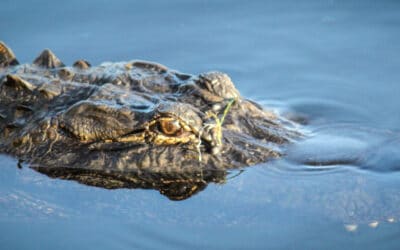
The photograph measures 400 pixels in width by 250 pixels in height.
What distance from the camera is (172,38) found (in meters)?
9.28

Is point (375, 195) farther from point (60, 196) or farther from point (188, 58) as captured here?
point (188, 58)

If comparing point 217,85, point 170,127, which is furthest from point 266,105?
point 170,127

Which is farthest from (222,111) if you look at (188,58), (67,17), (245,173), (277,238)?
(67,17)

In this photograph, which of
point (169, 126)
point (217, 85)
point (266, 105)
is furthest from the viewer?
point (266, 105)

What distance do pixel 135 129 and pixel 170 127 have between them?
0.31 meters

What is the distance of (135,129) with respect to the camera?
5.48 m

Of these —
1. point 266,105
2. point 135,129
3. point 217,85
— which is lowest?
point 135,129

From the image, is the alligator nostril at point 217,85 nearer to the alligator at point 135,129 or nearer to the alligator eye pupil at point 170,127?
the alligator at point 135,129

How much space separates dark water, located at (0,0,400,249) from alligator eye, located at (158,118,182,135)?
0.53 meters

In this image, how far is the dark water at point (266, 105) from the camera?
201 inches

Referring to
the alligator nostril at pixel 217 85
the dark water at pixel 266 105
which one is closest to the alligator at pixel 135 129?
the alligator nostril at pixel 217 85

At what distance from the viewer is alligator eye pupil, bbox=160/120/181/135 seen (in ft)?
17.6

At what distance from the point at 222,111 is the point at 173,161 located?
2.08ft

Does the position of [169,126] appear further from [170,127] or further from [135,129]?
[135,129]
